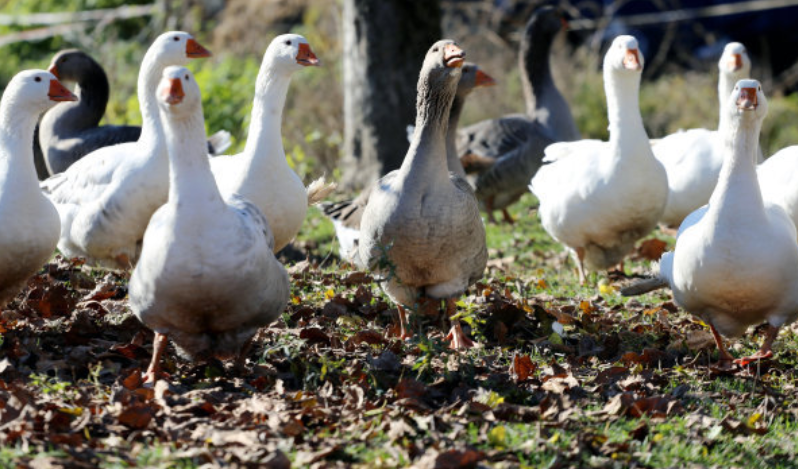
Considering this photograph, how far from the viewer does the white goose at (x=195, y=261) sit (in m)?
4.49

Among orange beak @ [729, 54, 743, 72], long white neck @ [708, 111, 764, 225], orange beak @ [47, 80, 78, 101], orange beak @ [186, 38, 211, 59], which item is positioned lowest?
long white neck @ [708, 111, 764, 225]

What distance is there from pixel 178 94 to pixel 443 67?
1657 millimetres

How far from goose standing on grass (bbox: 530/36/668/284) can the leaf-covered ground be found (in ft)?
3.73

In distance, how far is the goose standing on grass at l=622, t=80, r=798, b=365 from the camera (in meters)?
5.31

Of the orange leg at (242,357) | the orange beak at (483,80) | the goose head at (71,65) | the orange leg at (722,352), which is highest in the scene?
the goose head at (71,65)

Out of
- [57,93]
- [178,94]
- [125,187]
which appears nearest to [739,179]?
[178,94]

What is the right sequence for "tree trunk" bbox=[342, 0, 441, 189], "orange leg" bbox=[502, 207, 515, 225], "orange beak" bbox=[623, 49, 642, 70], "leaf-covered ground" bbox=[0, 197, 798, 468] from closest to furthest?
1. "leaf-covered ground" bbox=[0, 197, 798, 468]
2. "orange beak" bbox=[623, 49, 642, 70]
3. "orange leg" bbox=[502, 207, 515, 225]
4. "tree trunk" bbox=[342, 0, 441, 189]

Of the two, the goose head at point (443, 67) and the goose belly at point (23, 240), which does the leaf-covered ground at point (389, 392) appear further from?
the goose head at point (443, 67)

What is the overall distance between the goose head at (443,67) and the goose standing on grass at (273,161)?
1.08 m

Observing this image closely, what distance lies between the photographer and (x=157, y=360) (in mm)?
4785

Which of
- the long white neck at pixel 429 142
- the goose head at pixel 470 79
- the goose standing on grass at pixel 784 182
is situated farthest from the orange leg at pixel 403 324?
the goose head at pixel 470 79

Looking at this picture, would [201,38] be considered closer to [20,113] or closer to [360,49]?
[360,49]

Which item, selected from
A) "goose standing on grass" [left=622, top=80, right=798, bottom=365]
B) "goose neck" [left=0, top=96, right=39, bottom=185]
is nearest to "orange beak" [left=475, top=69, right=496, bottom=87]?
"goose standing on grass" [left=622, top=80, right=798, bottom=365]

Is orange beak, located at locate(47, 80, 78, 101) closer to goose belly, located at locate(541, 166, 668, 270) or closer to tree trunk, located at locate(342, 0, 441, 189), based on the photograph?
goose belly, located at locate(541, 166, 668, 270)
